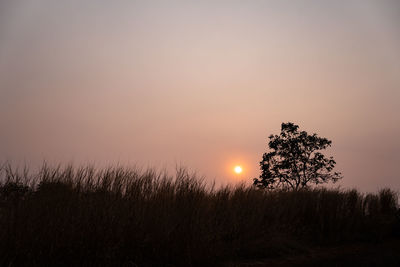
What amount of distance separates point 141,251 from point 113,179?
1.51 m

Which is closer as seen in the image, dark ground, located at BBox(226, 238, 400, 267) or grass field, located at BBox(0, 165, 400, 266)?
grass field, located at BBox(0, 165, 400, 266)

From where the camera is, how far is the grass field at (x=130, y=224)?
14.1ft

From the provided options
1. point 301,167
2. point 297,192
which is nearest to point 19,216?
point 297,192

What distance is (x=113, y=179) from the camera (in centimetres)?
596

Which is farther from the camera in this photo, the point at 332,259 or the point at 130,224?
the point at 332,259

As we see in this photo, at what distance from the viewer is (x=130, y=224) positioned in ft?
16.2

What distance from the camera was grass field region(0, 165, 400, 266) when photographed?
431cm

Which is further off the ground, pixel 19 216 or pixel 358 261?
pixel 19 216

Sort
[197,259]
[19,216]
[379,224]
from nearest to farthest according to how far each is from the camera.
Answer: [19,216]
[197,259]
[379,224]

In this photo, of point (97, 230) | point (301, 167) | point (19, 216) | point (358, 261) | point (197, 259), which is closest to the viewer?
point (19, 216)

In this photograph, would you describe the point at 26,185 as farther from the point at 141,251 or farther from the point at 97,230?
the point at 141,251

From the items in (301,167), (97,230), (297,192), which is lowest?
(97,230)

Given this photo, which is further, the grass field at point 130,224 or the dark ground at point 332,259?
the dark ground at point 332,259

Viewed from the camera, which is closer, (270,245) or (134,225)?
(134,225)
